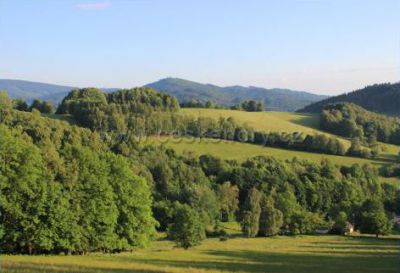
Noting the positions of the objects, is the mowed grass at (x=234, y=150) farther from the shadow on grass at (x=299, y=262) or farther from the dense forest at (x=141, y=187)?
the shadow on grass at (x=299, y=262)

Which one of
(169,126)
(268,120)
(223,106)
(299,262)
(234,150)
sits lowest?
(299,262)

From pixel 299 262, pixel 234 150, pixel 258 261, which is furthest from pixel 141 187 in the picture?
pixel 234 150

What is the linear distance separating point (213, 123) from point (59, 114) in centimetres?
4399

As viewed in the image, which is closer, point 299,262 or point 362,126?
point 299,262

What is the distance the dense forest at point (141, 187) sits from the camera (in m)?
41.5

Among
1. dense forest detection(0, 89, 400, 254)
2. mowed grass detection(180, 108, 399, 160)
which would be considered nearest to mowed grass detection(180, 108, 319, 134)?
mowed grass detection(180, 108, 399, 160)

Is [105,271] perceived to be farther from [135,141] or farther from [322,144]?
[322,144]

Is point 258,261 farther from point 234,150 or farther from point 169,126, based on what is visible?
point 169,126

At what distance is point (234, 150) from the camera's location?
133625mm

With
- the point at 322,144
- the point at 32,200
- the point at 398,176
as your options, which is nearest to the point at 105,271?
the point at 32,200

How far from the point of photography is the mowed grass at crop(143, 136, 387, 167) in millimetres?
129625

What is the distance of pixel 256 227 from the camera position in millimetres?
83438

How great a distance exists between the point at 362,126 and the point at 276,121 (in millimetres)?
27846

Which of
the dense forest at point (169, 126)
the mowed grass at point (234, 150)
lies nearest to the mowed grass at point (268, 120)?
the dense forest at point (169, 126)
